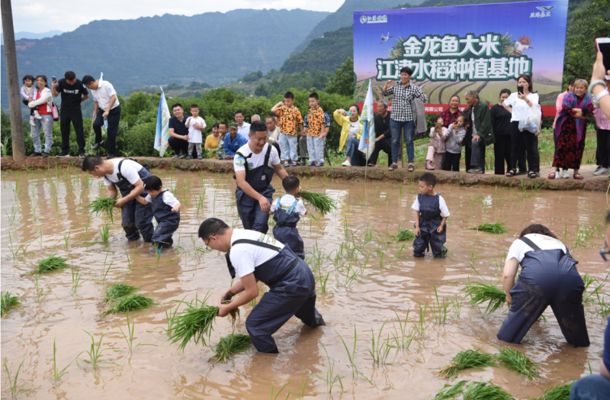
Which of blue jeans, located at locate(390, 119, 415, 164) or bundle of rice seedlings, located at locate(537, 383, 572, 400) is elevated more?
blue jeans, located at locate(390, 119, 415, 164)

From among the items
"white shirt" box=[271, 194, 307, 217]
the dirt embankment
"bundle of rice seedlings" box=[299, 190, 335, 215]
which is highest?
"white shirt" box=[271, 194, 307, 217]

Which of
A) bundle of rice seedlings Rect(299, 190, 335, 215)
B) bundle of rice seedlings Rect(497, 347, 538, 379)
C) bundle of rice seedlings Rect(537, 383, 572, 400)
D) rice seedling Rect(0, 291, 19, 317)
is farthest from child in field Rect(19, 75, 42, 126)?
bundle of rice seedlings Rect(537, 383, 572, 400)

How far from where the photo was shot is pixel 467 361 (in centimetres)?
465

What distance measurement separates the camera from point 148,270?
725 cm

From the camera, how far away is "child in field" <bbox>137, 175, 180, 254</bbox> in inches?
316

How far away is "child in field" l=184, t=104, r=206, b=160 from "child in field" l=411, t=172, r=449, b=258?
8.23 metres

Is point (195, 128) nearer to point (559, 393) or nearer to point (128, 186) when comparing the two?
point (128, 186)

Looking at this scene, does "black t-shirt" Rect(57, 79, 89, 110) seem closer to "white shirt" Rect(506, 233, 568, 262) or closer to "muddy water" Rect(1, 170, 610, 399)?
"muddy water" Rect(1, 170, 610, 399)

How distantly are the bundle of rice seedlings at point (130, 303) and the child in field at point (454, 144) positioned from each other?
7.45m

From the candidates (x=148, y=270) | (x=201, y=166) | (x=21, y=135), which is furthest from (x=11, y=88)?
(x=148, y=270)

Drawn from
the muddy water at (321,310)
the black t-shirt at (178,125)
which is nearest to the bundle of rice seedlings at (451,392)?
the muddy water at (321,310)

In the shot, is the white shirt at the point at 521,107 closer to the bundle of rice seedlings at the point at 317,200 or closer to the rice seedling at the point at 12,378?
the bundle of rice seedlings at the point at 317,200

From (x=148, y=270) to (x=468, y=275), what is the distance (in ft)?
11.4

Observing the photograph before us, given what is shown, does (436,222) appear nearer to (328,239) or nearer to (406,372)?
(328,239)
